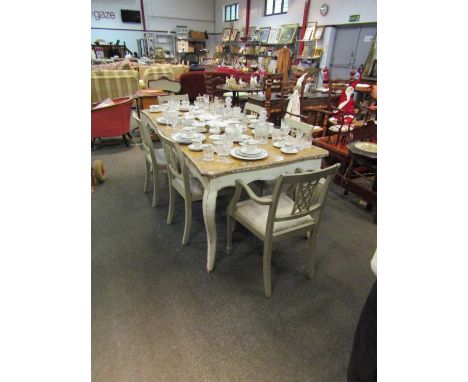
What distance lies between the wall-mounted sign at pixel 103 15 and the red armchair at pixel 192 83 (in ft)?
23.7

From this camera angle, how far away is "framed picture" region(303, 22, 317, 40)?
20.9 feet

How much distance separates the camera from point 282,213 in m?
1.57

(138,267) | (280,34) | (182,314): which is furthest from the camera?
(280,34)

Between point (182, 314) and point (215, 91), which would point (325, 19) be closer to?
point (215, 91)

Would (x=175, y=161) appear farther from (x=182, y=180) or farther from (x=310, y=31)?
(x=310, y=31)

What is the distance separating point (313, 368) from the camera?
1.22 meters

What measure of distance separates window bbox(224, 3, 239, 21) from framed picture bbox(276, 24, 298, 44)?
2967 millimetres

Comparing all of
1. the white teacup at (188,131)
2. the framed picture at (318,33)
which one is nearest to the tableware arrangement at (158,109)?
the white teacup at (188,131)

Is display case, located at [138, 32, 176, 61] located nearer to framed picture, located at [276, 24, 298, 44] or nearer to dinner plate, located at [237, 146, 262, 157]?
framed picture, located at [276, 24, 298, 44]
